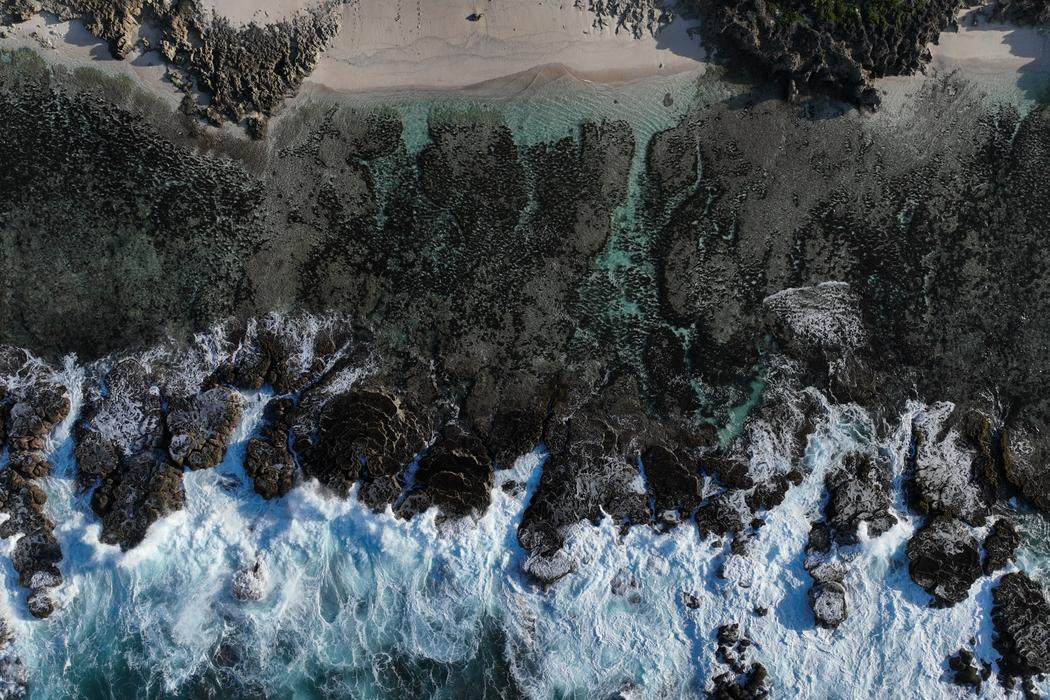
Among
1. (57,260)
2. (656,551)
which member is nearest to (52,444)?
(57,260)

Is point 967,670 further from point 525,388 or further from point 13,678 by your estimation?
point 13,678

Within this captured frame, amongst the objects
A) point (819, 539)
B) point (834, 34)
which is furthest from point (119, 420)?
point (834, 34)

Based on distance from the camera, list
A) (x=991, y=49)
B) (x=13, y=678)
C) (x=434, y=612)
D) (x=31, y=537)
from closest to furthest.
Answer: (x=13, y=678) → (x=31, y=537) → (x=434, y=612) → (x=991, y=49)

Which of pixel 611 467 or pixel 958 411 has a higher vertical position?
pixel 958 411

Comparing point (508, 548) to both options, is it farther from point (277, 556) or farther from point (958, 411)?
point (958, 411)

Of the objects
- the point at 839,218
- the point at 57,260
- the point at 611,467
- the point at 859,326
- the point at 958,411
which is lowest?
the point at 611,467

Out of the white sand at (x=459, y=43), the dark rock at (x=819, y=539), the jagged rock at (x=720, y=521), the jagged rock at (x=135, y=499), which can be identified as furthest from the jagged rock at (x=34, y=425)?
the dark rock at (x=819, y=539)

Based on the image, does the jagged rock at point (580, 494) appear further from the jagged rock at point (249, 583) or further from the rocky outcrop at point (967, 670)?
the rocky outcrop at point (967, 670)
